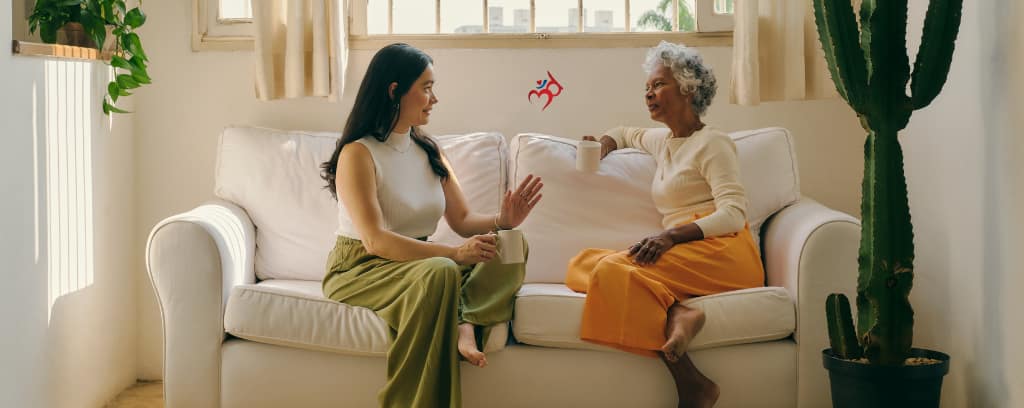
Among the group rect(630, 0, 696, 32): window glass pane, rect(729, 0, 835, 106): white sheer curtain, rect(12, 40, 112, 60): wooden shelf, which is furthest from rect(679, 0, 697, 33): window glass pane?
rect(12, 40, 112, 60): wooden shelf

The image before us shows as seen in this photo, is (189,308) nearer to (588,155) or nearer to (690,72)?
(588,155)


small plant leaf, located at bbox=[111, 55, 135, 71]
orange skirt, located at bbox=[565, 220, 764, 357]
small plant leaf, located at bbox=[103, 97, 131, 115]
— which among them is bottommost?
orange skirt, located at bbox=[565, 220, 764, 357]

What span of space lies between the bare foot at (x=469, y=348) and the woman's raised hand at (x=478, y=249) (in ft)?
0.59

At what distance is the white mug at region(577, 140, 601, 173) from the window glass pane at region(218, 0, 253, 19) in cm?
152

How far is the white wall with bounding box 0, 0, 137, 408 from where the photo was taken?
2693mm

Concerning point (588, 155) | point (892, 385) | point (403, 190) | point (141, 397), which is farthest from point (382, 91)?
point (892, 385)

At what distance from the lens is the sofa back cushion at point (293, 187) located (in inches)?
131

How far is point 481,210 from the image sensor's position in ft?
11.0

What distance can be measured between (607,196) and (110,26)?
5.74ft

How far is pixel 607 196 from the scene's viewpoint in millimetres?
3314

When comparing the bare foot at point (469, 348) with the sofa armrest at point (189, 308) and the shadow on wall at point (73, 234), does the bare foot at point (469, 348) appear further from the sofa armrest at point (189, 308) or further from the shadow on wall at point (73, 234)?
the shadow on wall at point (73, 234)

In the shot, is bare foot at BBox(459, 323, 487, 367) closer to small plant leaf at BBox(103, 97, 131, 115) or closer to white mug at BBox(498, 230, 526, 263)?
white mug at BBox(498, 230, 526, 263)

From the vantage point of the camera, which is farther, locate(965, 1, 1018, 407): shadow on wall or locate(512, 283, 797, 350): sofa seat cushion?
locate(512, 283, 797, 350): sofa seat cushion

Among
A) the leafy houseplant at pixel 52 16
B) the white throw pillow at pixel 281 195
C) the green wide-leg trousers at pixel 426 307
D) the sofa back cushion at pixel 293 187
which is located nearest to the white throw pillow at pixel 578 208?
the sofa back cushion at pixel 293 187
